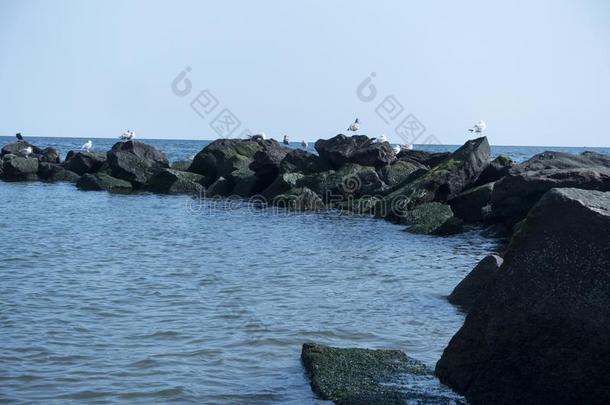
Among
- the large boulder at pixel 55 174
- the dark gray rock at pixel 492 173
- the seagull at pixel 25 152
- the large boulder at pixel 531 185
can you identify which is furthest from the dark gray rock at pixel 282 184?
the seagull at pixel 25 152

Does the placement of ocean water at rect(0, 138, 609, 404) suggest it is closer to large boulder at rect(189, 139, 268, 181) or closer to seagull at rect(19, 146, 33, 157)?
large boulder at rect(189, 139, 268, 181)

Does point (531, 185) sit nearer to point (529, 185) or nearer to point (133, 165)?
point (529, 185)

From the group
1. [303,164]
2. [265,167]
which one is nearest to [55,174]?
[265,167]

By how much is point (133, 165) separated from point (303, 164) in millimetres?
9043

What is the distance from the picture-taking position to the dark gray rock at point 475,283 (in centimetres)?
1022

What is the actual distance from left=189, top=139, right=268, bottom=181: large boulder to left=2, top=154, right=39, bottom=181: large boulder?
9.45m

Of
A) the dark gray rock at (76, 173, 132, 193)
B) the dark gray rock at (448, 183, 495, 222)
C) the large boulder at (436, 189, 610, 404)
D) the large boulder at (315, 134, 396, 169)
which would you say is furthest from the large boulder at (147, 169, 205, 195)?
the large boulder at (436, 189, 610, 404)

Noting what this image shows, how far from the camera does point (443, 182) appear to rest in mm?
21219

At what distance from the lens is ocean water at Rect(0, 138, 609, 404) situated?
7148mm

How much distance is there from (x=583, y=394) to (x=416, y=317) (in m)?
3.97

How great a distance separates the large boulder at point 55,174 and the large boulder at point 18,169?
39cm

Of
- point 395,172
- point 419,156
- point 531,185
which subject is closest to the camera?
point 531,185

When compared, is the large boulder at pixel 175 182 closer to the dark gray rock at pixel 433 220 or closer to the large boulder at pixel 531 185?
the dark gray rock at pixel 433 220

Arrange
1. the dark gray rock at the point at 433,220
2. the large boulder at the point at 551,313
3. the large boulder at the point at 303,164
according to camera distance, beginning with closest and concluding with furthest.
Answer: the large boulder at the point at 551,313 < the dark gray rock at the point at 433,220 < the large boulder at the point at 303,164
